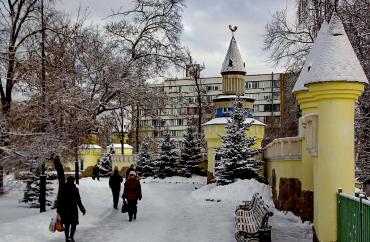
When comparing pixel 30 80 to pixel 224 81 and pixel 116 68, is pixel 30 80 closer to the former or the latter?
pixel 116 68

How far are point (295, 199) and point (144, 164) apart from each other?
3445 centimetres

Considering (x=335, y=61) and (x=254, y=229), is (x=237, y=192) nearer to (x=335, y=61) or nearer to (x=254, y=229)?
(x=254, y=229)

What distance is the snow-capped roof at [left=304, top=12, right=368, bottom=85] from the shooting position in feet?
30.6

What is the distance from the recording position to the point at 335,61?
9586mm

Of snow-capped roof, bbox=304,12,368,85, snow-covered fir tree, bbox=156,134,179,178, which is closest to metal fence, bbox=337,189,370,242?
snow-capped roof, bbox=304,12,368,85

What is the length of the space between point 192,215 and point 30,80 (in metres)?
6.87

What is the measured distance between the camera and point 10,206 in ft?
75.2

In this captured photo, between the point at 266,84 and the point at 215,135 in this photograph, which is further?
the point at 266,84

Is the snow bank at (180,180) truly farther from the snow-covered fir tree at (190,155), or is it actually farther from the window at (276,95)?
the window at (276,95)

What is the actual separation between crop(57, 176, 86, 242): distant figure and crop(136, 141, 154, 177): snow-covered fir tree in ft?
119

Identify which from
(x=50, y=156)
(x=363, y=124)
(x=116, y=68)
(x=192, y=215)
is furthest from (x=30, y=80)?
(x=363, y=124)

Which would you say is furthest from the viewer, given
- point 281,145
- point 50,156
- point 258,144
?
point 258,144

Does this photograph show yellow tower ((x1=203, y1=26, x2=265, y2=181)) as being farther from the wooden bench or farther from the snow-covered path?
the wooden bench

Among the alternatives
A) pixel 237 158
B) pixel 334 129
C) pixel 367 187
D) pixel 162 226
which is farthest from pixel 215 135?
pixel 334 129
